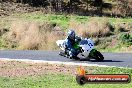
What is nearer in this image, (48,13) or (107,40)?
(107,40)

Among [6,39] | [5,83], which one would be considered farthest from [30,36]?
[5,83]

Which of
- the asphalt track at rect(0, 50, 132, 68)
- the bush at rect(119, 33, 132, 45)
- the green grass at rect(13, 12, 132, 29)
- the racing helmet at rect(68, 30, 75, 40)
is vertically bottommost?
the green grass at rect(13, 12, 132, 29)

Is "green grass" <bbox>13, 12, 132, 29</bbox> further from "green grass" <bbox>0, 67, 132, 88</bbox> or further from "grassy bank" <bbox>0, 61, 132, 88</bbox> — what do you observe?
"green grass" <bbox>0, 67, 132, 88</bbox>

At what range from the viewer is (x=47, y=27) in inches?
1540

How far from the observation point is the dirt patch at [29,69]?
18758 millimetres

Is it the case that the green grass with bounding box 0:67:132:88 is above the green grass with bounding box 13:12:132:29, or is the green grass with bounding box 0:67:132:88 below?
above

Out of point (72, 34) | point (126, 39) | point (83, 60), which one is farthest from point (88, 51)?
point (126, 39)

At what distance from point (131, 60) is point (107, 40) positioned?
12.2 m

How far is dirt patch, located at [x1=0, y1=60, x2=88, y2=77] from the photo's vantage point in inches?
738

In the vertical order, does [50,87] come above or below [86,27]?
above

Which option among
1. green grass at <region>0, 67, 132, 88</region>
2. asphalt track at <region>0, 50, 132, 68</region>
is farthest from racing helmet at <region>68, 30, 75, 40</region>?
green grass at <region>0, 67, 132, 88</region>

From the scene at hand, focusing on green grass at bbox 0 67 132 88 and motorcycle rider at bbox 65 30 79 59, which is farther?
motorcycle rider at bbox 65 30 79 59

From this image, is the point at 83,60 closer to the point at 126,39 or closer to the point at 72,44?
the point at 72,44

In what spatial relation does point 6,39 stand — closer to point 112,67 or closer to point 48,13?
point 48,13
